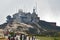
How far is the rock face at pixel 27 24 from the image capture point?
8613mm

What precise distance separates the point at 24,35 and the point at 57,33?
4.97 ft

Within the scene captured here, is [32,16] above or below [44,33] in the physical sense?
above

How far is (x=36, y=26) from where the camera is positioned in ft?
28.9

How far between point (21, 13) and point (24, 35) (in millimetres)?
964

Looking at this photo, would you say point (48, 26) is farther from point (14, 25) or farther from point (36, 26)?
point (14, 25)

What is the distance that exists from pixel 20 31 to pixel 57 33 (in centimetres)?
166

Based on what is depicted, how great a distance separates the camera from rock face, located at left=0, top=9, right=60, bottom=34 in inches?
339

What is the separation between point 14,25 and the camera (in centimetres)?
866

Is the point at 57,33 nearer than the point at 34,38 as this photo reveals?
No

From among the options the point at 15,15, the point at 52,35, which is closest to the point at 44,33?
the point at 52,35

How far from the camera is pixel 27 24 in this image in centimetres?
886

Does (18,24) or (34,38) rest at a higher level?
(18,24)

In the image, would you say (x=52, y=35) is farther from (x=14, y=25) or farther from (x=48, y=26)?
(x=14, y=25)

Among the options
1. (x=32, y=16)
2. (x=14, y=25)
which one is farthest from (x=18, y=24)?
(x=32, y=16)
